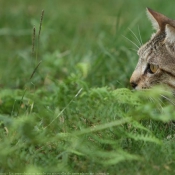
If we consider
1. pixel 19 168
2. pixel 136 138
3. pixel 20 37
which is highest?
pixel 136 138

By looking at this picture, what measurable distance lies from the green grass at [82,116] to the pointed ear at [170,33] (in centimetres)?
43

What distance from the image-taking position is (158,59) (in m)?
3.50

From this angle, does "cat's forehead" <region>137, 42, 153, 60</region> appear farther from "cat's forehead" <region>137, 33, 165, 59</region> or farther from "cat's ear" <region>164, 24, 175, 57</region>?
"cat's ear" <region>164, 24, 175, 57</region>

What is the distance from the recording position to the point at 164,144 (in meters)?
2.92

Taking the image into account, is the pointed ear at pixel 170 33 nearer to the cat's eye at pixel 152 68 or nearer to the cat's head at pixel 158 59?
the cat's head at pixel 158 59

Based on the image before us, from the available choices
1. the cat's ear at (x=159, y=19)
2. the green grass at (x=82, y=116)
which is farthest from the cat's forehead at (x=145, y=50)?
the green grass at (x=82, y=116)

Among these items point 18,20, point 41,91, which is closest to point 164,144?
point 41,91

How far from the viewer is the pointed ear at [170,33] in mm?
3290

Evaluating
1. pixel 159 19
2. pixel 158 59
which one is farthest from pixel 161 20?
pixel 158 59

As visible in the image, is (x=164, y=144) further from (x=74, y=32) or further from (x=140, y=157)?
(x=74, y=32)

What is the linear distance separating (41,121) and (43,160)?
1.56 ft

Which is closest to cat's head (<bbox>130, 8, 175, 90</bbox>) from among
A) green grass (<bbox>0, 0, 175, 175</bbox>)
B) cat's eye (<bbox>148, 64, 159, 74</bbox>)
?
cat's eye (<bbox>148, 64, 159, 74</bbox>)

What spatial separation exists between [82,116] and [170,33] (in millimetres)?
871

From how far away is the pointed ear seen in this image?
329 cm
